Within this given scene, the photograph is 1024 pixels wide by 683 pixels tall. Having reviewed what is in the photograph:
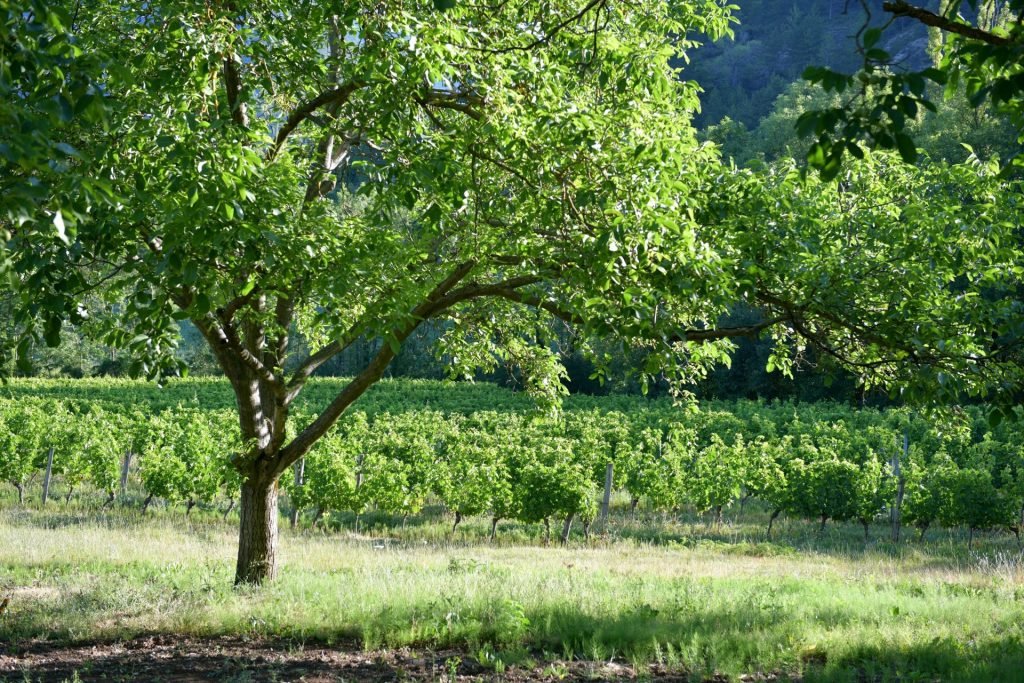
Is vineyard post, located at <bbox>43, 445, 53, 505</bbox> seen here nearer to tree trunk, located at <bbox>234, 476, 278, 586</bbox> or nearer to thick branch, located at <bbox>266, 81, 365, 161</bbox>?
tree trunk, located at <bbox>234, 476, 278, 586</bbox>

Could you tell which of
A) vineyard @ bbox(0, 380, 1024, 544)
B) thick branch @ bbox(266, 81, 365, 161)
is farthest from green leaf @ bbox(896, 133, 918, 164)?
vineyard @ bbox(0, 380, 1024, 544)

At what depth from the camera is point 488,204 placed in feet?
24.1

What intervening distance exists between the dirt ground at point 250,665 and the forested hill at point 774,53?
102500 millimetres

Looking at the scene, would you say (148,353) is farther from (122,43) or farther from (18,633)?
(18,633)

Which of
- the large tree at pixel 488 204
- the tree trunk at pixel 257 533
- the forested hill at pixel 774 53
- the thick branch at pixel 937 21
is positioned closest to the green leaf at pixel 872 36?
the thick branch at pixel 937 21

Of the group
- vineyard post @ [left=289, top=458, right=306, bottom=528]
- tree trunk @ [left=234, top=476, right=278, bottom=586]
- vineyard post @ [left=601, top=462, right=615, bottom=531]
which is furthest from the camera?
vineyard post @ [left=601, top=462, right=615, bottom=531]

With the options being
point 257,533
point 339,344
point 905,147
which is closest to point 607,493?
point 257,533

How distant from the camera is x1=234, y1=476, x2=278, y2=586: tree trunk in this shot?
976 cm

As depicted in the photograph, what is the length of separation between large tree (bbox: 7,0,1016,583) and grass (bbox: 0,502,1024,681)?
2332mm

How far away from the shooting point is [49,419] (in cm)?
2517

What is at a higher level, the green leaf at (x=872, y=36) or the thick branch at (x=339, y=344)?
the green leaf at (x=872, y=36)

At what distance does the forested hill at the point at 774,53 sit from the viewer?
105438mm

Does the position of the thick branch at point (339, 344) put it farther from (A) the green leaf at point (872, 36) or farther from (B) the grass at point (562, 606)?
(A) the green leaf at point (872, 36)

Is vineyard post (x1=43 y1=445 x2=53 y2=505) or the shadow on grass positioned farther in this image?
vineyard post (x1=43 y1=445 x2=53 y2=505)
